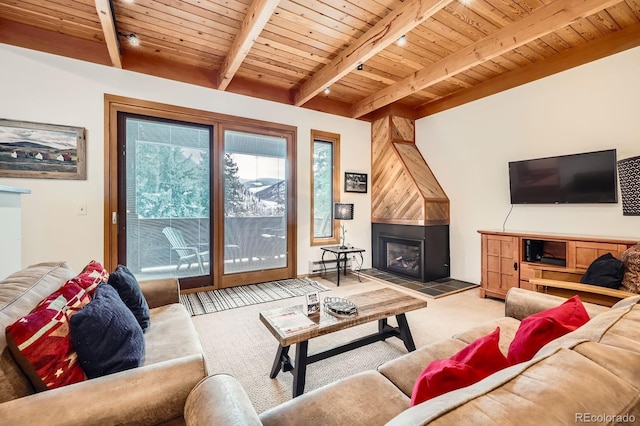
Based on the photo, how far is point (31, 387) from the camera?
99cm

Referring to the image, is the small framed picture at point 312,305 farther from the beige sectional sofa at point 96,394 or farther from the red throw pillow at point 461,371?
the red throw pillow at point 461,371

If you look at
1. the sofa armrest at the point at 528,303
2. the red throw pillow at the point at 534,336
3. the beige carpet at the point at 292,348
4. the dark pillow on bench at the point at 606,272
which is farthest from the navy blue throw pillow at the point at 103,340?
the dark pillow on bench at the point at 606,272

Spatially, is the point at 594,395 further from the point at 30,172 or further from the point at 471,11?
the point at 30,172

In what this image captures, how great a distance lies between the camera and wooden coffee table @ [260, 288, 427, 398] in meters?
1.70

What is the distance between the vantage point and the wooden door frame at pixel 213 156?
336 cm

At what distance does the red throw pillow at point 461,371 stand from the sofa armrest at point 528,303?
1183mm

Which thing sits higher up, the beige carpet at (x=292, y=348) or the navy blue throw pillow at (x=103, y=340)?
the navy blue throw pillow at (x=103, y=340)

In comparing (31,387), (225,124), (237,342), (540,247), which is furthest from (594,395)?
(225,124)

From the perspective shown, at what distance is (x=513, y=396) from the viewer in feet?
1.77

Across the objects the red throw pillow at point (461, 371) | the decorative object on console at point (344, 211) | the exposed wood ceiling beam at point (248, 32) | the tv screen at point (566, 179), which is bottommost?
the red throw pillow at point (461, 371)

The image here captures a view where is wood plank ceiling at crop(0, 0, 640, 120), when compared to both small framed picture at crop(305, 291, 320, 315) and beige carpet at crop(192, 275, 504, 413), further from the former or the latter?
beige carpet at crop(192, 275, 504, 413)

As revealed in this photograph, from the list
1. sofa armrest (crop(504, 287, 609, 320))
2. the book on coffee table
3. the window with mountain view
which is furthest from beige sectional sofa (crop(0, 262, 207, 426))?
the window with mountain view

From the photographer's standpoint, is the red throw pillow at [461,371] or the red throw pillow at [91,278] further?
the red throw pillow at [91,278]

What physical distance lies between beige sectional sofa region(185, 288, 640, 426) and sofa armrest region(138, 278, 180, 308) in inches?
55.9
